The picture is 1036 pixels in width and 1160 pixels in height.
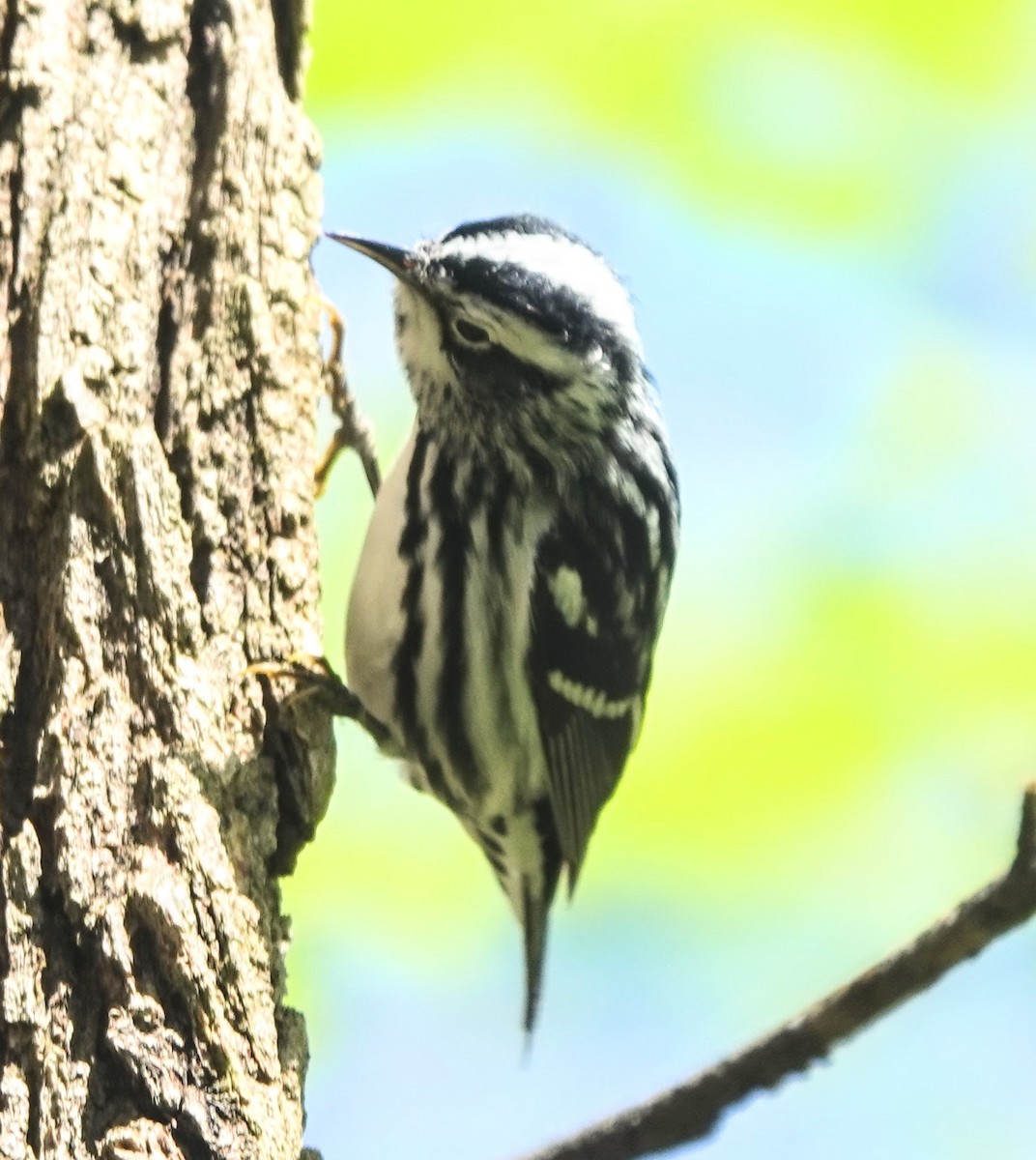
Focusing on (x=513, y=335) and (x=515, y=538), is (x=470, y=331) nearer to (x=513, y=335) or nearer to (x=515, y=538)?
(x=513, y=335)

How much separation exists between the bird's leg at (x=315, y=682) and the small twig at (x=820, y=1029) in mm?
814

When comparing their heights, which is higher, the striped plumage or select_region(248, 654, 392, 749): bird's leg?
the striped plumage

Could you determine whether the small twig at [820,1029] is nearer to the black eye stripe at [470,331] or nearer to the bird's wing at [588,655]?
the bird's wing at [588,655]

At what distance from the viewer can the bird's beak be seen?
3293 millimetres

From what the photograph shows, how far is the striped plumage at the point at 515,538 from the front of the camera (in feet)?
10.8

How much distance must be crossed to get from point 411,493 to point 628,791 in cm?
94

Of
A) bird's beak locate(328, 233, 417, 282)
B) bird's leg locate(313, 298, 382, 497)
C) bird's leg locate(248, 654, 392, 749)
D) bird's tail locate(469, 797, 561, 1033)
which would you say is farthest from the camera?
bird's tail locate(469, 797, 561, 1033)

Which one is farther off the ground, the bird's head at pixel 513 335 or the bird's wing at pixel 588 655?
the bird's head at pixel 513 335

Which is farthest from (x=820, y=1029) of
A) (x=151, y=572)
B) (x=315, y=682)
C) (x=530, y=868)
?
(x=530, y=868)

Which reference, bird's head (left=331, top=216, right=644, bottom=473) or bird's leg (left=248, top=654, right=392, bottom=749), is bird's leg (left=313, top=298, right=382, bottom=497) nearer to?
bird's head (left=331, top=216, right=644, bottom=473)

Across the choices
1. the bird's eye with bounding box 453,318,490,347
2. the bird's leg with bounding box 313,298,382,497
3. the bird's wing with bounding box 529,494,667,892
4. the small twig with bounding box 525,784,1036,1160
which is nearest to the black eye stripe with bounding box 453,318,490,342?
the bird's eye with bounding box 453,318,490,347

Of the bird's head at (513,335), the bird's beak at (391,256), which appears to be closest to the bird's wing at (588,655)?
the bird's head at (513,335)

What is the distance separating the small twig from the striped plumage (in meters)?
1.08

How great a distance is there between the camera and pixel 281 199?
2.90 m
